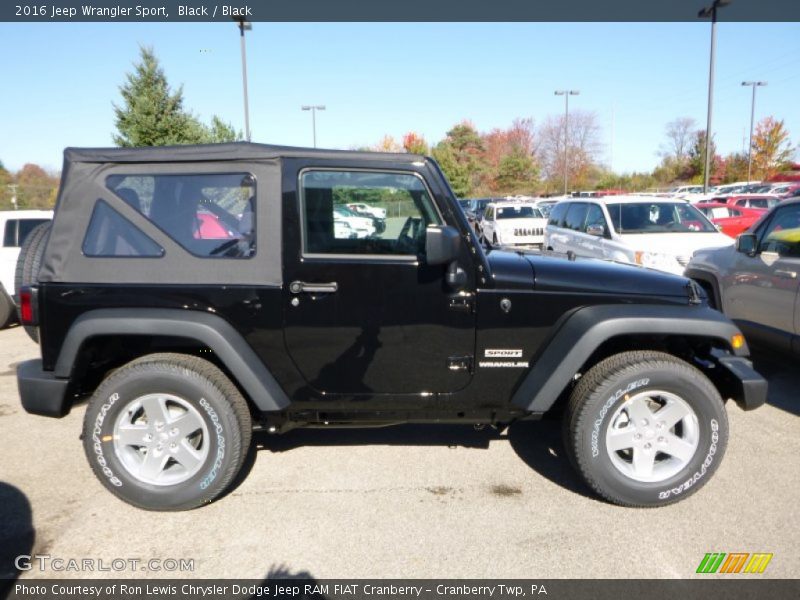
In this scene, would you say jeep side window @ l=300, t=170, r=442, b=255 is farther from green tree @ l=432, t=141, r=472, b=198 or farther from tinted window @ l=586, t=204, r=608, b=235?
green tree @ l=432, t=141, r=472, b=198

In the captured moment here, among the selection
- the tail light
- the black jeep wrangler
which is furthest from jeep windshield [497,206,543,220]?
the tail light

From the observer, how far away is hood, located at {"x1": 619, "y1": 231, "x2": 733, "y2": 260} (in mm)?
8188

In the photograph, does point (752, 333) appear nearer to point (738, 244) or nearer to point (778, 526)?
point (738, 244)

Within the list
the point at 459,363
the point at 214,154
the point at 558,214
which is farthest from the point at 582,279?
the point at 558,214

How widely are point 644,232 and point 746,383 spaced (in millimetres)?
5999

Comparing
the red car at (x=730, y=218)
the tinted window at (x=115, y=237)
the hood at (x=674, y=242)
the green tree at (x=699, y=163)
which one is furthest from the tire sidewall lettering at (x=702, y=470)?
the green tree at (x=699, y=163)

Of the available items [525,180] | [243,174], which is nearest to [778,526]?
[243,174]

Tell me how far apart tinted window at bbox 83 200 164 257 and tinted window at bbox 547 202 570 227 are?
30.3 ft

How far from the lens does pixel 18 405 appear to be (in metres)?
5.00

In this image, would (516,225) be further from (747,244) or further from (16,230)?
(16,230)

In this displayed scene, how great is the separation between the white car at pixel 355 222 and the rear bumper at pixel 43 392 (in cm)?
180

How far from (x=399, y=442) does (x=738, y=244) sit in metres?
3.70

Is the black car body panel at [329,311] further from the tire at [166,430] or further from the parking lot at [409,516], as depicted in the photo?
the parking lot at [409,516]

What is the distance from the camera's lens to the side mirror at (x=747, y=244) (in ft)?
16.8
